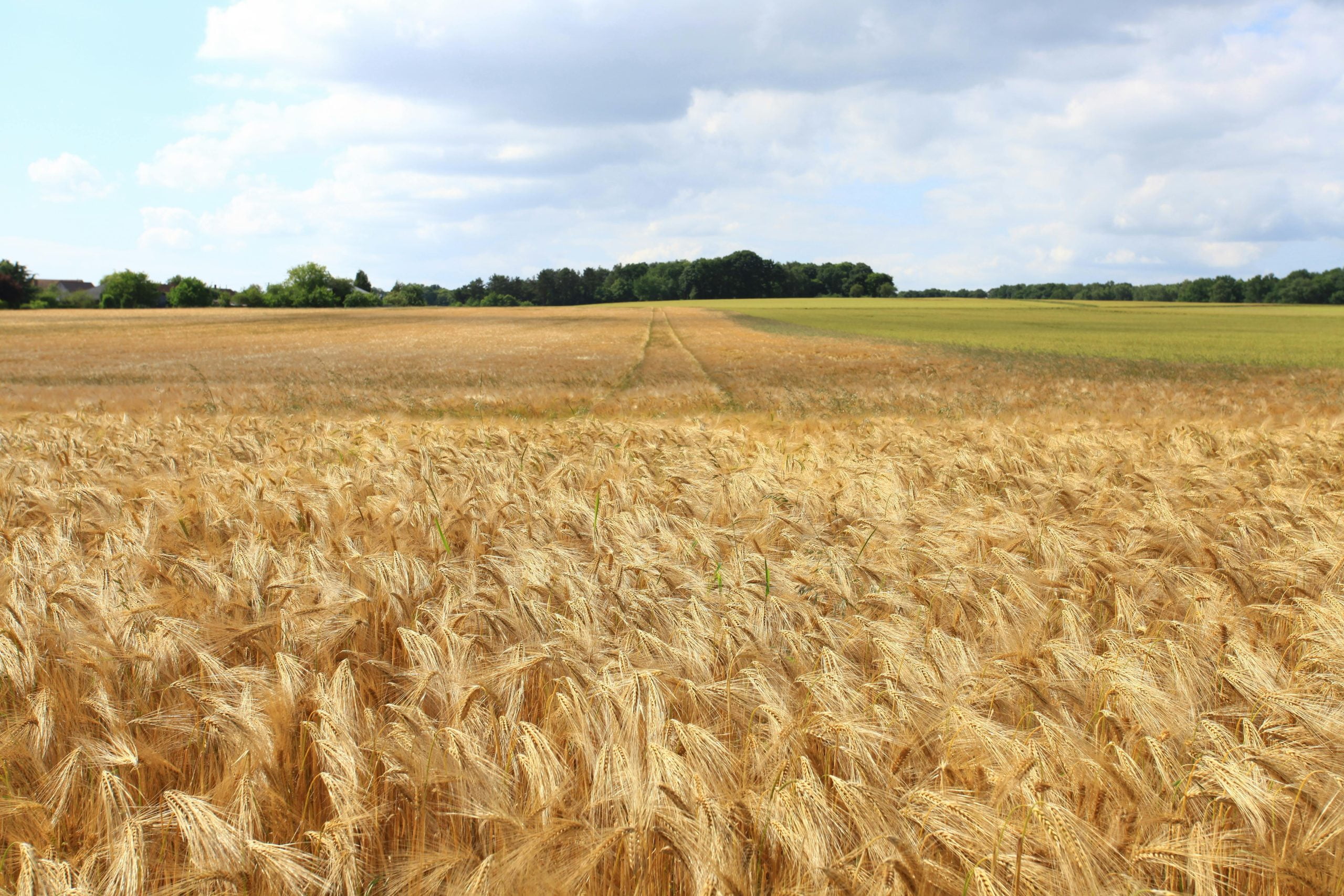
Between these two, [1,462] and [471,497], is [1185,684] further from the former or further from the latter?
[1,462]

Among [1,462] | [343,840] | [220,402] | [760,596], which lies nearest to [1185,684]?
[760,596]

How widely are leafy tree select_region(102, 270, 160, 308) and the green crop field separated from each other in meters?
85.6

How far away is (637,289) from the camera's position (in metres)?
162

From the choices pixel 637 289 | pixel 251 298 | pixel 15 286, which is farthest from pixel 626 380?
pixel 637 289

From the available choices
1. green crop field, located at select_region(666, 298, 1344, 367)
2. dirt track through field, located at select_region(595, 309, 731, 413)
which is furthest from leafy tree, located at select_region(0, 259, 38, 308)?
dirt track through field, located at select_region(595, 309, 731, 413)

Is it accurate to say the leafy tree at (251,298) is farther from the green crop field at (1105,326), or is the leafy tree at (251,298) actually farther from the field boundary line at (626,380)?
the field boundary line at (626,380)

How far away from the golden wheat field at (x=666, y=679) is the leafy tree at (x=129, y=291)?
430 feet

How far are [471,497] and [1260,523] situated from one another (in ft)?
14.3

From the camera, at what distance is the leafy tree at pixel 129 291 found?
11112cm

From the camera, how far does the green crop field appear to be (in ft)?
115

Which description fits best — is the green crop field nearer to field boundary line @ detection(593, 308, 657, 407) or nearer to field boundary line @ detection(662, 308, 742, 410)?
field boundary line @ detection(662, 308, 742, 410)

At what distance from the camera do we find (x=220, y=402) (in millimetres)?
15656

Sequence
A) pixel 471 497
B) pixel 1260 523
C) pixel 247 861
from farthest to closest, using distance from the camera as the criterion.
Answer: pixel 471 497 < pixel 1260 523 < pixel 247 861

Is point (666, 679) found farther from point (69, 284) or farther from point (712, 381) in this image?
point (69, 284)
